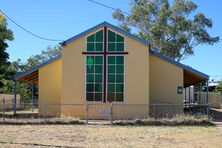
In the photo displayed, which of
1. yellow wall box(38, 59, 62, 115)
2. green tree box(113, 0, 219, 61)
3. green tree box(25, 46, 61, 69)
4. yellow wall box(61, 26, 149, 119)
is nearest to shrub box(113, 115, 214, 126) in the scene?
yellow wall box(61, 26, 149, 119)

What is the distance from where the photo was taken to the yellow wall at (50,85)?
32.0m

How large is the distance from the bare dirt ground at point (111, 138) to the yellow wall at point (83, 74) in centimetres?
771

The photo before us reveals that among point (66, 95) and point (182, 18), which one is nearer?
point (66, 95)

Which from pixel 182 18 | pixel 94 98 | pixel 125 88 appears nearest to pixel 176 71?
pixel 125 88

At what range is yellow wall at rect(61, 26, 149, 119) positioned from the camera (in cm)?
2888

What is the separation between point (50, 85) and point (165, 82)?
8.87 m

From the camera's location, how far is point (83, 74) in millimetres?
29375

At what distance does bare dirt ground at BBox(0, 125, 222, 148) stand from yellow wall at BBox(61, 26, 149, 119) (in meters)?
7.71

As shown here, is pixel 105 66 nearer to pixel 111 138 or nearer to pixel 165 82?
pixel 165 82

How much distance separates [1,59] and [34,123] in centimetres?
1324

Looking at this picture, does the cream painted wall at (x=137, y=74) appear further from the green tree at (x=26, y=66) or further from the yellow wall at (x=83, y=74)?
the green tree at (x=26, y=66)

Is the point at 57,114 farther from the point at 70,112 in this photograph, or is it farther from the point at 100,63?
the point at 100,63

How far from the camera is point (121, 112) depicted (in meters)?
29.0

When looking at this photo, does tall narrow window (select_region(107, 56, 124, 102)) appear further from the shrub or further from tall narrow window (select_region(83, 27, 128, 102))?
the shrub
